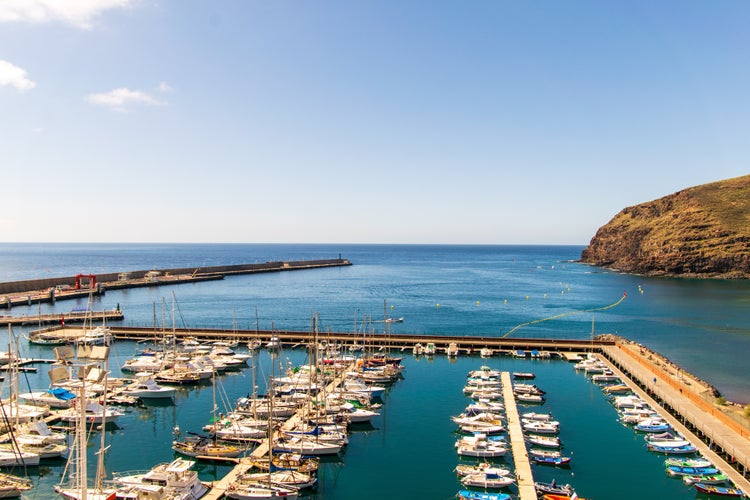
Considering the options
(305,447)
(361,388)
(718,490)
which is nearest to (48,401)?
(305,447)

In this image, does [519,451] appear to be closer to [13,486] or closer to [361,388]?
[361,388]

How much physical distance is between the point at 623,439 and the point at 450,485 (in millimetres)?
18257

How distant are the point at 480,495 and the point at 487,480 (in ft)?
6.57

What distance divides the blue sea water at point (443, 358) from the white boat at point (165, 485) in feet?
14.8

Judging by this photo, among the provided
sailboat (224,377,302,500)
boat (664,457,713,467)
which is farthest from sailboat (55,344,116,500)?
boat (664,457,713,467)

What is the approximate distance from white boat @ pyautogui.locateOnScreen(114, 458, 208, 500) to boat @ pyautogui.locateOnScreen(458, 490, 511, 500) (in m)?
16.6

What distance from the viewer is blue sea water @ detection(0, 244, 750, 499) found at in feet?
126

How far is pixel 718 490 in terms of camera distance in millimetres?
34094

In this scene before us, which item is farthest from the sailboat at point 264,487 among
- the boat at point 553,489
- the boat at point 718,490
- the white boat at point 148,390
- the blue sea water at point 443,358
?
the boat at point 718,490

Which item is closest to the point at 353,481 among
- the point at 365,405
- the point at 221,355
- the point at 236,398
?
the point at 365,405

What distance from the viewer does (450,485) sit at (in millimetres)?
36312

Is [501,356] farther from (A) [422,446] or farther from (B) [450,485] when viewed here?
(B) [450,485]

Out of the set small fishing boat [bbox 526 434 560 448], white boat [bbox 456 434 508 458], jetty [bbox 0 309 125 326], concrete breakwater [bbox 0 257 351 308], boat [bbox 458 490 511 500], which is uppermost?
concrete breakwater [bbox 0 257 351 308]

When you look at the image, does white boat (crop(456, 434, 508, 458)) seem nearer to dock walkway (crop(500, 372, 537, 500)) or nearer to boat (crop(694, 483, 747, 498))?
dock walkway (crop(500, 372, 537, 500))
